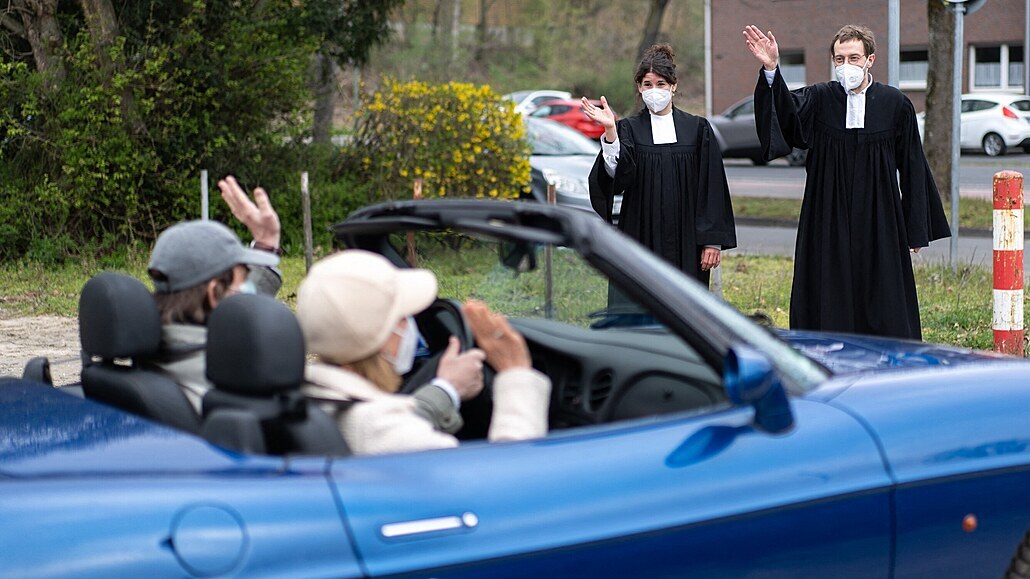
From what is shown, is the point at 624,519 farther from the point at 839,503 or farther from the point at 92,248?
the point at 92,248

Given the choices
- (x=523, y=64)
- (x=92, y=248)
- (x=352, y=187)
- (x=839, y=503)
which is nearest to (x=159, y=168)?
(x=92, y=248)

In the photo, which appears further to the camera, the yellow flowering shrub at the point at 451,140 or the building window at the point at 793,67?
the building window at the point at 793,67

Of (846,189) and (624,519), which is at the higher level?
(846,189)

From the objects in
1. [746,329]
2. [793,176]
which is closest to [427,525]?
[746,329]

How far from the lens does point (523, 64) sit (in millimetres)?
59156

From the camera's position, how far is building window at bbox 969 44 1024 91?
3766cm

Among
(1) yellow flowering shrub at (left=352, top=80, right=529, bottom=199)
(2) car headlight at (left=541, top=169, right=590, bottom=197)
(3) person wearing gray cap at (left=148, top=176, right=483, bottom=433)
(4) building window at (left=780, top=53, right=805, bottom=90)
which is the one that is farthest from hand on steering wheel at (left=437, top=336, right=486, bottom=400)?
(4) building window at (left=780, top=53, right=805, bottom=90)

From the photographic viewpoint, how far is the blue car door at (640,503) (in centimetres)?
244

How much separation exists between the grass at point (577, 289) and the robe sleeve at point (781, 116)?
236 centimetres

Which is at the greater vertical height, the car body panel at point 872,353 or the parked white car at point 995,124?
the parked white car at point 995,124

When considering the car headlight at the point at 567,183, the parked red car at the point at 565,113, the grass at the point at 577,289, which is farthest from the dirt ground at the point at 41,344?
the parked red car at the point at 565,113

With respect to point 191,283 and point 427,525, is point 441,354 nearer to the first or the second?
point 191,283

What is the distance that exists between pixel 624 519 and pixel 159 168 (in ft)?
38.9

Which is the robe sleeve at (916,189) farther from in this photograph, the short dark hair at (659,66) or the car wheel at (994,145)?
the car wheel at (994,145)
